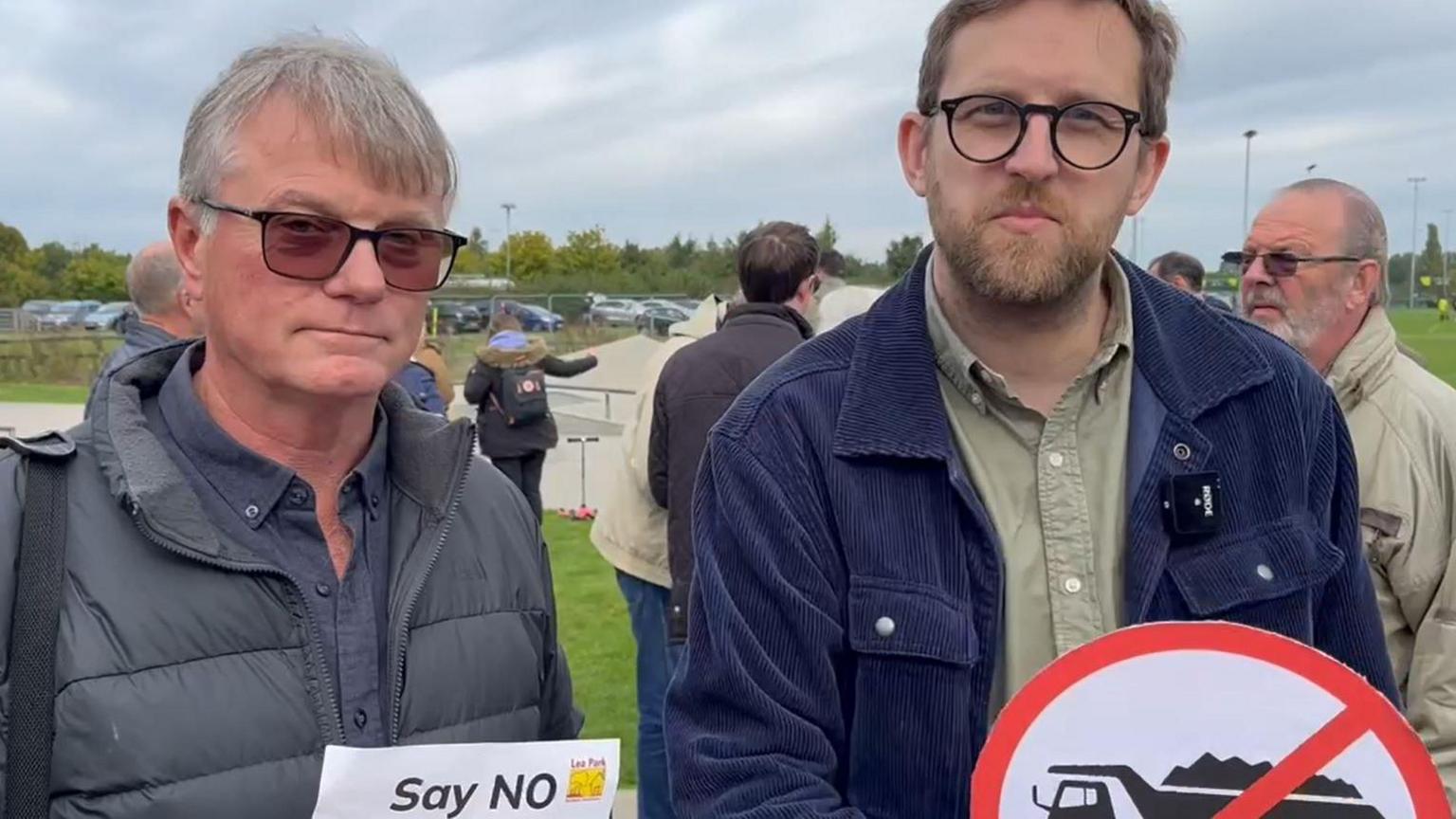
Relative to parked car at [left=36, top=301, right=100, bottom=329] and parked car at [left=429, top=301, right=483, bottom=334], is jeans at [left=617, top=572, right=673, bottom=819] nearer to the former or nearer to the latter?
parked car at [left=429, top=301, right=483, bottom=334]

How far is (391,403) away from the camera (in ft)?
6.99

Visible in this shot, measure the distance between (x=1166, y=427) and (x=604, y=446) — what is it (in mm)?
14078

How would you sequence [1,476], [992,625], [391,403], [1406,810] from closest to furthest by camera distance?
[1406,810], [1,476], [992,625], [391,403]

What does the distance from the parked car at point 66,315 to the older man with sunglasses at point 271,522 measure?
4043cm

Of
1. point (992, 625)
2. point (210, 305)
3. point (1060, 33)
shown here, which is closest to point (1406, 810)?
point (992, 625)

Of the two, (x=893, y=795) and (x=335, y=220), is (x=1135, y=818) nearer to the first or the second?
(x=893, y=795)

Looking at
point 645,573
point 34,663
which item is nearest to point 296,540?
point 34,663

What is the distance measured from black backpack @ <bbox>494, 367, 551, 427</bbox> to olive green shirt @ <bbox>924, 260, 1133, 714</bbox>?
7466 mm

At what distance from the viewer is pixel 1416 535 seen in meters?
2.82

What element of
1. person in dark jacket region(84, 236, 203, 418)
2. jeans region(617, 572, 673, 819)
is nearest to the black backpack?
person in dark jacket region(84, 236, 203, 418)

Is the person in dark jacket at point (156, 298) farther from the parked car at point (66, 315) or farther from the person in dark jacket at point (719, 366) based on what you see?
the parked car at point (66, 315)

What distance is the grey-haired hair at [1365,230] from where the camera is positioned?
3621mm

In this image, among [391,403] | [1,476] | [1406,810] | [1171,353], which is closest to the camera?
[1406,810]

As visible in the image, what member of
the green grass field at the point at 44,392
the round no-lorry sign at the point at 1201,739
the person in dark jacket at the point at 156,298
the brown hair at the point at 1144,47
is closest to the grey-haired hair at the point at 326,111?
the brown hair at the point at 1144,47
